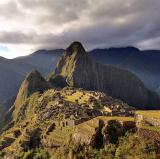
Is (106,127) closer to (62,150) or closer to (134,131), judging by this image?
(134,131)

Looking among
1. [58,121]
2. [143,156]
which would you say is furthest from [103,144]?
[58,121]

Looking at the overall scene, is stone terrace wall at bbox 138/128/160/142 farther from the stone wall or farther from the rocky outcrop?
the rocky outcrop

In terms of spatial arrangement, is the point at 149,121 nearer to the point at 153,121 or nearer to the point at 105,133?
the point at 153,121

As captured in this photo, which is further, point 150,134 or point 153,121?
point 153,121

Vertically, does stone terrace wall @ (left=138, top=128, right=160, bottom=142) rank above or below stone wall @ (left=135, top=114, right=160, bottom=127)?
below

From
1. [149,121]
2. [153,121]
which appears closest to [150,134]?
[153,121]

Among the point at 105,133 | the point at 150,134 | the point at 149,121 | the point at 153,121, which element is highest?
the point at 153,121

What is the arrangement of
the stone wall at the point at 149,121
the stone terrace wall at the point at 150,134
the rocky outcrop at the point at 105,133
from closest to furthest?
the stone terrace wall at the point at 150,134
the stone wall at the point at 149,121
the rocky outcrop at the point at 105,133

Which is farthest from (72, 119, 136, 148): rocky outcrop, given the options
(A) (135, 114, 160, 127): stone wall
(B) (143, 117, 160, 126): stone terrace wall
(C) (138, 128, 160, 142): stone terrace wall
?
(C) (138, 128, 160, 142): stone terrace wall

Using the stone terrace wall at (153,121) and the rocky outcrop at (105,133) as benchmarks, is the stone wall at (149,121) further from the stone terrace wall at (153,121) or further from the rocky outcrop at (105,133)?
the rocky outcrop at (105,133)

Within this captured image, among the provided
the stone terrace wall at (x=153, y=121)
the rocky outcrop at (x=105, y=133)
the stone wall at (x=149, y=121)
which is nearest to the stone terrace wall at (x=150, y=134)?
the stone wall at (x=149, y=121)

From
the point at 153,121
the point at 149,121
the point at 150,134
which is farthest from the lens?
the point at 149,121
